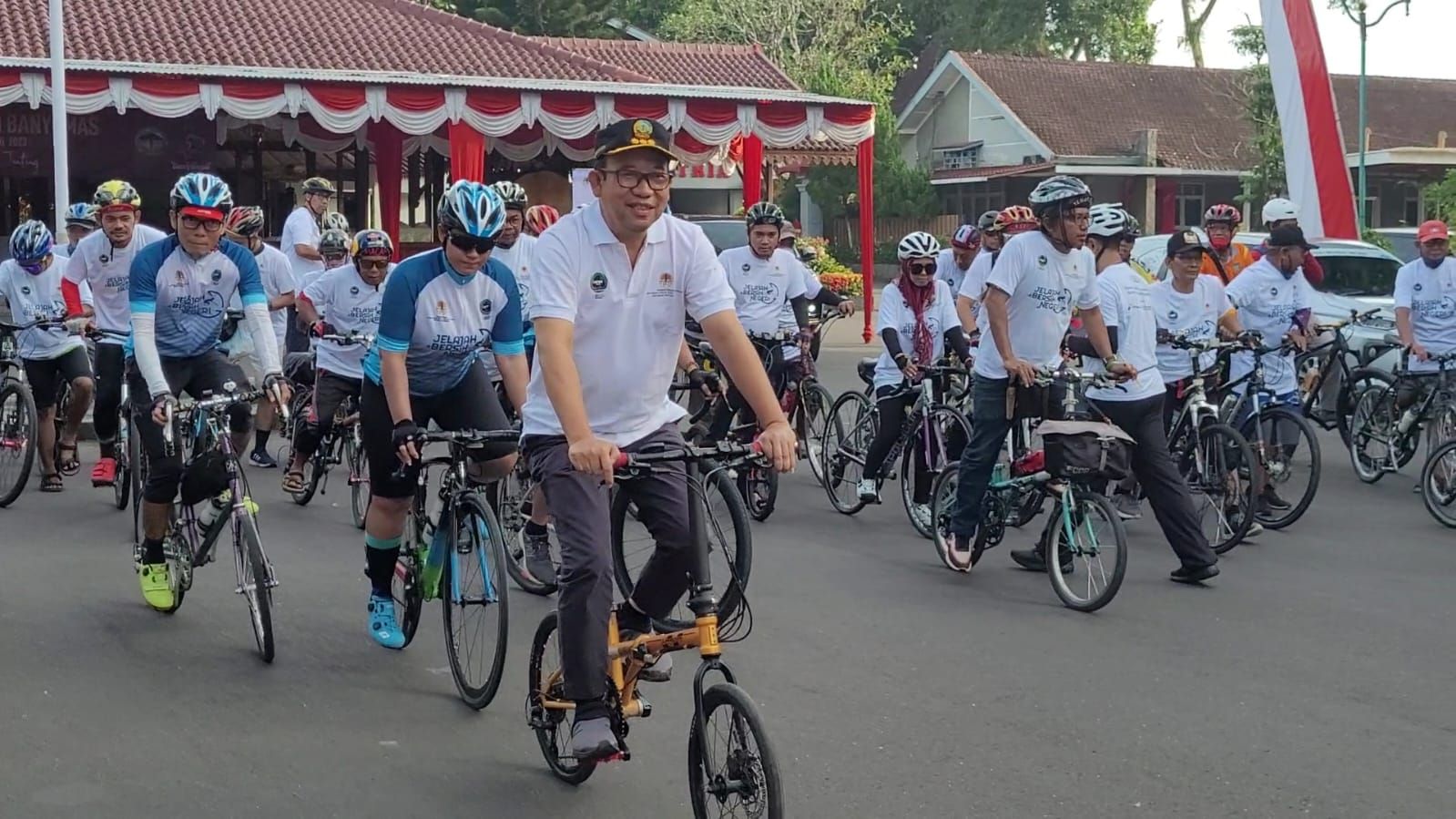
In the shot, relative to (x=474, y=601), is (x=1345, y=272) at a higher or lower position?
higher

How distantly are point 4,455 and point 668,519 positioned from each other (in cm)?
703

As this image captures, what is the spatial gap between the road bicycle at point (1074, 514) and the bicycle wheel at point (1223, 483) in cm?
105

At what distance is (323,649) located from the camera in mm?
6777

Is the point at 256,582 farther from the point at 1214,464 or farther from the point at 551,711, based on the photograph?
the point at 1214,464

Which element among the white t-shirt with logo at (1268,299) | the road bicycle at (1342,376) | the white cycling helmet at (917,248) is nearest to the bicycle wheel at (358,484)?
the white cycling helmet at (917,248)

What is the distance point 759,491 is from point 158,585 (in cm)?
404

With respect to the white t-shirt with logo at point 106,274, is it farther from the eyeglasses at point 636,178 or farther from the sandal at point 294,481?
the eyeglasses at point 636,178

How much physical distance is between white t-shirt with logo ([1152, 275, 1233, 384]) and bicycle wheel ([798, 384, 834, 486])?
2.18m

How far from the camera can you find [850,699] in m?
6.11

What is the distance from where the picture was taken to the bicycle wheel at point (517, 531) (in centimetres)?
765

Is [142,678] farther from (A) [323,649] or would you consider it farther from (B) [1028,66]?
(B) [1028,66]

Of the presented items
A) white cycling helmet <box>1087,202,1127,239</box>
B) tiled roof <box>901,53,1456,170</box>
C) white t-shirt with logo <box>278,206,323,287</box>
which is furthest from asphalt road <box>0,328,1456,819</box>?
tiled roof <box>901,53,1456,170</box>

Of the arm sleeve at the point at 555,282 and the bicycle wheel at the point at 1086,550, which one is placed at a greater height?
the arm sleeve at the point at 555,282

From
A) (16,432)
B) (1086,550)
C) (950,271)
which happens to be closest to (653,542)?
(1086,550)
